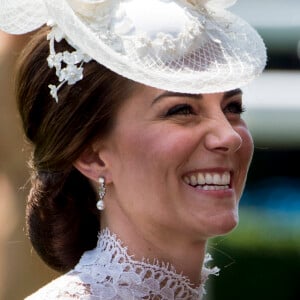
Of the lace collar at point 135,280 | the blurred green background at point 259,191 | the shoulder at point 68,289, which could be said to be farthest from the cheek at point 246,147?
the blurred green background at point 259,191

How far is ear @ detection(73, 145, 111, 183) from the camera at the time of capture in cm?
353

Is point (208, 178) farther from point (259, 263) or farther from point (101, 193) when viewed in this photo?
point (259, 263)

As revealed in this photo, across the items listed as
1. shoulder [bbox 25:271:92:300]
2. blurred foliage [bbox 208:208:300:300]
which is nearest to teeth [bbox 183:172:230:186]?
shoulder [bbox 25:271:92:300]

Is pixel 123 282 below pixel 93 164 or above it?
below

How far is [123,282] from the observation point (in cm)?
352

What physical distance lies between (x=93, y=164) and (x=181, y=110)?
328 mm

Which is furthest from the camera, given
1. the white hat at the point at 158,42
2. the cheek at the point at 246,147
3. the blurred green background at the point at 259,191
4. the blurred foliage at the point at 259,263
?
the blurred foliage at the point at 259,263

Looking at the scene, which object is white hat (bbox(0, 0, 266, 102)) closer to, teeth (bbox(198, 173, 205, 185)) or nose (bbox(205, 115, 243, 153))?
nose (bbox(205, 115, 243, 153))

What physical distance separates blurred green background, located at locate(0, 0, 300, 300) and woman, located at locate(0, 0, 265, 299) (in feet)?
1.80

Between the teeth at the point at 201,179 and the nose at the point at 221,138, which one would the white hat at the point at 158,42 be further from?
the teeth at the point at 201,179

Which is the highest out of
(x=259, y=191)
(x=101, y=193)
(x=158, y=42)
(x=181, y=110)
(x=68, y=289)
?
(x=259, y=191)

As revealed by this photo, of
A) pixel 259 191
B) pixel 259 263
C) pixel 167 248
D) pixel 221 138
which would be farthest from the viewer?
pixel 259 191

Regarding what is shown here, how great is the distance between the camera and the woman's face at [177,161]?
3389 millimetres

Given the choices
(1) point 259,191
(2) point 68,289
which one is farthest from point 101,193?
(1) point 259,191
